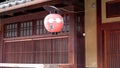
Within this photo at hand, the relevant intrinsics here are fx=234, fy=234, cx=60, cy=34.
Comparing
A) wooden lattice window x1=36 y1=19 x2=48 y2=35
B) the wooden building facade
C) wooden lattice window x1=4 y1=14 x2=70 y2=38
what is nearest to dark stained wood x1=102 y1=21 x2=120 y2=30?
the wooden building facade

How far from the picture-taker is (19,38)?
10.4 m

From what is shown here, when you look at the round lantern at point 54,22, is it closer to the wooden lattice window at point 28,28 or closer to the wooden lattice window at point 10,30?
the wooden lattice window at point 28,28

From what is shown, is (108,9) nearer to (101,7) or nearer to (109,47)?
(101,7)

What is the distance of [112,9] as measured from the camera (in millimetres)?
7664

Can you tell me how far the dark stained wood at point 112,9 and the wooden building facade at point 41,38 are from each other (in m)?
1.16

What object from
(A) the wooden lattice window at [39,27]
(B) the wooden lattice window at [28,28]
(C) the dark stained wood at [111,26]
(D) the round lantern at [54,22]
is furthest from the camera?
(A) the wooden lattice window at [39,27]

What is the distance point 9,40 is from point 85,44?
408cm

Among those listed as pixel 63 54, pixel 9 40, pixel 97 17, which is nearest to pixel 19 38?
pixel 9 40

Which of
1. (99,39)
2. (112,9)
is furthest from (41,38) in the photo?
(112,9)

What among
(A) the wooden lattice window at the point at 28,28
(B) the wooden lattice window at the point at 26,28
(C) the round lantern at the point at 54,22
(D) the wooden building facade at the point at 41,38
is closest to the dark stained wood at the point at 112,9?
(D) the wooden building facade at the point at 41,38

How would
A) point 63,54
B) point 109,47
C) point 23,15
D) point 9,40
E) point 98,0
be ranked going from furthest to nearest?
1. point 9,40
2. point 23,15
3. point 63,54
4. point 98,0
5. point 109,47

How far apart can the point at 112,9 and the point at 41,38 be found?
3204mm

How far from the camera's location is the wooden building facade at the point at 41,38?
8.39 metres

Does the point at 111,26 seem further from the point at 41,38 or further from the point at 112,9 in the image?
the point at 41,38
